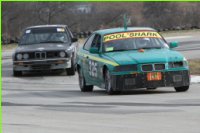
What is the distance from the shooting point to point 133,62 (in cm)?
1408

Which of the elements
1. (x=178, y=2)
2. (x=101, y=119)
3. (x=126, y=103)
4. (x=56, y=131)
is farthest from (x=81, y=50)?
(x=178, y=2)

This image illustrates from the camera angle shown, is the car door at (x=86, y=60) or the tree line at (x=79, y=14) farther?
the tree line at (x=79, y=14)

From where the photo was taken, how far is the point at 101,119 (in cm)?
1018

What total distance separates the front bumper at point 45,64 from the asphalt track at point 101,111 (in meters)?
4.44

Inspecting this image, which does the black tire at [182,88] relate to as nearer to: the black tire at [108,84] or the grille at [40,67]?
the black tire at [108,84]

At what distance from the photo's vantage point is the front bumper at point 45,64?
72.5ft

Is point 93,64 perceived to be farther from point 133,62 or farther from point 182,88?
point 182,88

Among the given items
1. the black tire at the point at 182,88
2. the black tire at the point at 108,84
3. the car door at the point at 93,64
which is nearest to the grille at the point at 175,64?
the black tire at the point at 182,88

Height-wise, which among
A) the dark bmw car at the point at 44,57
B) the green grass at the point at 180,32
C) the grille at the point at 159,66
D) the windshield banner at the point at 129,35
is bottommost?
the green grass at the point at 180,32

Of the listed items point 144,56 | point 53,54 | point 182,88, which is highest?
point 144,56

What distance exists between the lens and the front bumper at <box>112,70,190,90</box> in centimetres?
1403

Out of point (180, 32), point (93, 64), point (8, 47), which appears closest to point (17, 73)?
point (93, 64)

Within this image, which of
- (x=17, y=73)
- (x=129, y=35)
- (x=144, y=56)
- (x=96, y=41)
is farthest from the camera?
(x=17, y=73)

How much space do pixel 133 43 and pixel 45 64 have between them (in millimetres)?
7400
